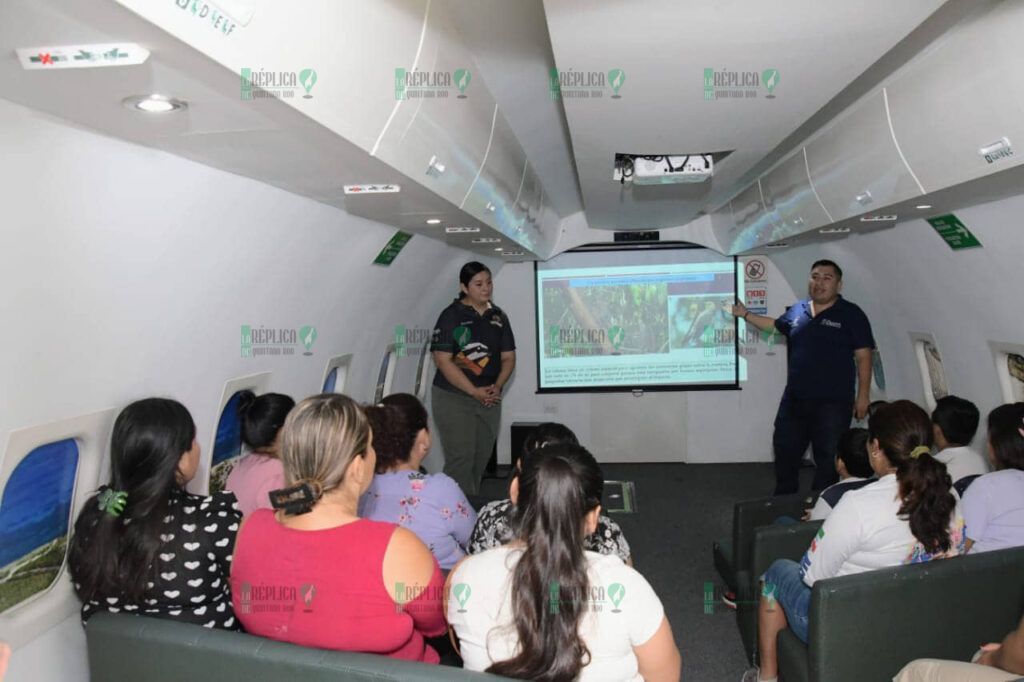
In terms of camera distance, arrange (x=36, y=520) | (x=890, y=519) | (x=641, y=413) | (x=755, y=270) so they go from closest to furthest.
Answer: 1. (x=36, y=520)
2. (x=890, y=519)
3. (x=755, y=270)
4. (x=641, y=413)

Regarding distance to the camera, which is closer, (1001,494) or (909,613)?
(909,613)

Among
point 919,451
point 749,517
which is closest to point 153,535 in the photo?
point 919,451

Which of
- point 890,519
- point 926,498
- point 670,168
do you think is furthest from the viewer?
point 670,168

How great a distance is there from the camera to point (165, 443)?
258 cm

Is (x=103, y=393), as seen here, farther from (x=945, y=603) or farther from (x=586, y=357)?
(x=586, y=357)

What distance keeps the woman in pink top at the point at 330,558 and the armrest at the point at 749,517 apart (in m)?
3.08

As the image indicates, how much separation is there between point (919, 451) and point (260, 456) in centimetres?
320

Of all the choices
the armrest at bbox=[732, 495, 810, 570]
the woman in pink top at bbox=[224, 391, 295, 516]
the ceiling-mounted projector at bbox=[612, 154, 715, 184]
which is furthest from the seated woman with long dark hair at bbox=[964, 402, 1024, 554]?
the woman in pink top at bbox=[224, 391, 295, 516]

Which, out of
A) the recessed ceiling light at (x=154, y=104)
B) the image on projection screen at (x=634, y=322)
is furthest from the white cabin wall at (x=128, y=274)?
the image on projection screen at (x=634, y=322)

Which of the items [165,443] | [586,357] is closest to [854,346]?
[586,357]

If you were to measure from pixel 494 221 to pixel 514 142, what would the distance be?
53 centimetres

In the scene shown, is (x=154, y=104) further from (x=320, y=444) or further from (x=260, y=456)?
(x=260, y=456)

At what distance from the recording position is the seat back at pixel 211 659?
2.22 m

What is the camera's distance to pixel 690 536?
6480 millimetres
